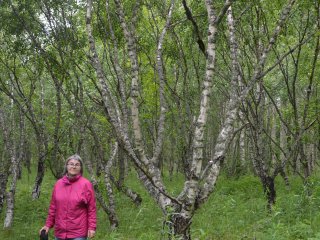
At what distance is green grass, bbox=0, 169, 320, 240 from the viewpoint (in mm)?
8172

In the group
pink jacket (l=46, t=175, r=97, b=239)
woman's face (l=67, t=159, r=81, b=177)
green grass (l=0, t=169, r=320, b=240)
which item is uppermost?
woman's face (l=67, t=159, r=81, b=177)

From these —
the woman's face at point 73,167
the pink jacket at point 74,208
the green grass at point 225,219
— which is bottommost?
the green grass at point 225,219

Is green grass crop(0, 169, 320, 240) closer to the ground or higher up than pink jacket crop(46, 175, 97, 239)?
closer to the ground

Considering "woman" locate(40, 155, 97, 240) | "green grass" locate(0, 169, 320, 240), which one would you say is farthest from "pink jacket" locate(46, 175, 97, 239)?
"green grass" locate(0, 169, 320, 240)

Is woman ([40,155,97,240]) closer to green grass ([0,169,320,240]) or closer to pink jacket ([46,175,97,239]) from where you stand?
pink jacket ([46,175,97,239])

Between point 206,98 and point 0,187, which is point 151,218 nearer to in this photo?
point 0,187

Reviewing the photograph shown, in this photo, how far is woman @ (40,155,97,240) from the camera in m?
5.73

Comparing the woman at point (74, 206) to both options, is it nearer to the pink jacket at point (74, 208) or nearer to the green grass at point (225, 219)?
the pink jacket at point (74, 208)

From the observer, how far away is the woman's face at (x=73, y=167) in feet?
18.9

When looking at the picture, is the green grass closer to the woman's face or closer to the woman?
the woman

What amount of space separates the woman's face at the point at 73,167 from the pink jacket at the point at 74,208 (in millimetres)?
79

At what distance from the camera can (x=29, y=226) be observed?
472 inches

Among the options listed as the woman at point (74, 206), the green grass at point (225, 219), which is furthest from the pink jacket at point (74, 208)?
the green grass at point (225, 219)

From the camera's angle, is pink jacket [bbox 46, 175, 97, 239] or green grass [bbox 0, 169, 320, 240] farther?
green grass [bbox 0, 169, 320, 240]
